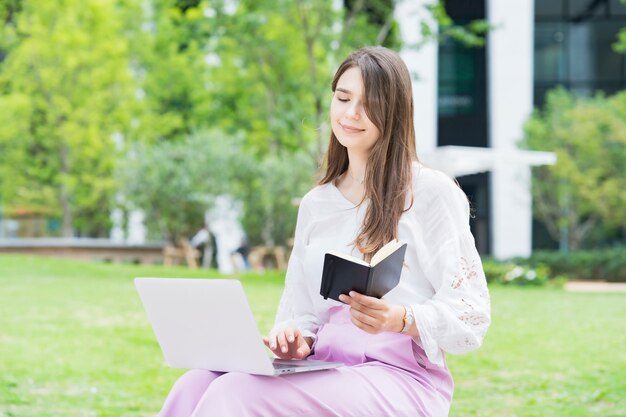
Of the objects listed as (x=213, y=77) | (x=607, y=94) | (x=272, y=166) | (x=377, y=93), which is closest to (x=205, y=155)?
(x=272, y=166)

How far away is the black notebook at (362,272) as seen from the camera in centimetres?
262

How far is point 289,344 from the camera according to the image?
3203 millimetres

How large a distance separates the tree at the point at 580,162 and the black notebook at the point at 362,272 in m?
24.2

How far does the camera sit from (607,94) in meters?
32.7

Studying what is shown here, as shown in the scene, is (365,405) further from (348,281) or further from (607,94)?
(607,94)

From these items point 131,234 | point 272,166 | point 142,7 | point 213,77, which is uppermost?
point 142,7

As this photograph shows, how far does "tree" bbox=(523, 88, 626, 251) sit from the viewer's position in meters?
26.4

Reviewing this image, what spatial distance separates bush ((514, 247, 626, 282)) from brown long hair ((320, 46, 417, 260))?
20637mm

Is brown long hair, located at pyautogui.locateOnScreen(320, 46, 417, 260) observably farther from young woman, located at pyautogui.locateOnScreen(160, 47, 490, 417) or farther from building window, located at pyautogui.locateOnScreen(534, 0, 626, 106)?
building window, located at pyautogui.locateOnScreen(534, 0, 626, 106)

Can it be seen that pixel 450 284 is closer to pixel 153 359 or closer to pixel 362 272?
pixel 362 272

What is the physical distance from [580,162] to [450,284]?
24713 mm

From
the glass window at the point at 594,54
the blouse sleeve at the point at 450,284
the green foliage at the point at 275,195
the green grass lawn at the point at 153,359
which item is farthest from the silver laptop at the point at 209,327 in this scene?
the glass window at the point at 594,54

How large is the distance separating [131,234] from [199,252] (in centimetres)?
557

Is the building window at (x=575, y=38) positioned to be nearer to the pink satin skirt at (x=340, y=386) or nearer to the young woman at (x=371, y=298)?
the young woman at (x=371, y=298)
